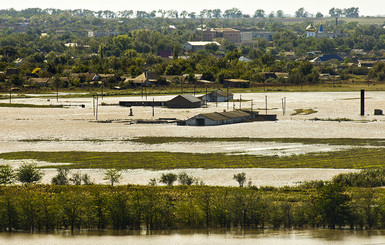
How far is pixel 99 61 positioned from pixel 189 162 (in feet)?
372

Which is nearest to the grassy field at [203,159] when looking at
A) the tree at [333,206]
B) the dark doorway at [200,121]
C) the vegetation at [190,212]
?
the vegetation at [190,212]

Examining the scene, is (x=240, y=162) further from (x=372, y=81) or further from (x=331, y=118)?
(x=372, y=81)

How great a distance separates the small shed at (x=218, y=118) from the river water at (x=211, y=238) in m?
40.4

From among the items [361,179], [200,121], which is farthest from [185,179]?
[200,121]

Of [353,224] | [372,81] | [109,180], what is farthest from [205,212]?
[372,81]

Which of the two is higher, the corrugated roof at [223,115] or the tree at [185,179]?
the corrugated roof at [223,115]

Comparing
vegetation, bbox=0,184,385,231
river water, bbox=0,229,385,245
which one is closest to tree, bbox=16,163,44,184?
vegetation, bbox=0,184,385,231

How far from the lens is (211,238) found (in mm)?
34750

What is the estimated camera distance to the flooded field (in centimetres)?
5637

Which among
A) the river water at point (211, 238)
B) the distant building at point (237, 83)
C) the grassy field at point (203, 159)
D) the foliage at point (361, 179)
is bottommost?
the river water at point (211, 238)

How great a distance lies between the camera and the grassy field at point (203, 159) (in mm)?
50281

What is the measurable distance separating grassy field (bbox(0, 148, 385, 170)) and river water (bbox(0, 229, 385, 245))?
576 inches

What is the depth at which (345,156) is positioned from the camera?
53562mm

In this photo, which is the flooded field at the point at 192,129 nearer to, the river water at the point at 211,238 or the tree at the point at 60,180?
the tree at the point at 60,180
